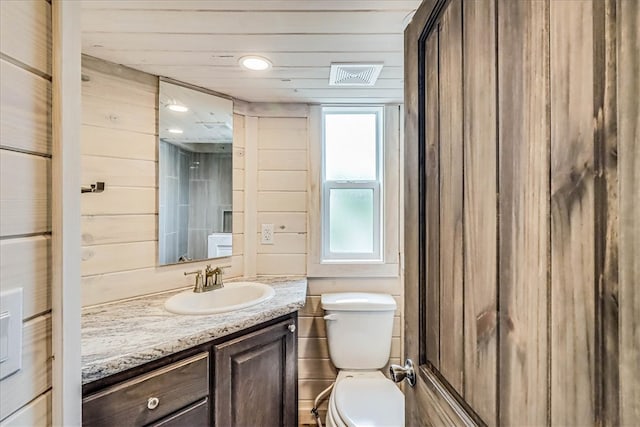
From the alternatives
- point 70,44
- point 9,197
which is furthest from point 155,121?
point 9,197

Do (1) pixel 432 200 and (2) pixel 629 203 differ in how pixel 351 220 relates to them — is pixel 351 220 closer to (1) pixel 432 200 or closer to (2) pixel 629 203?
(1) pixel 432 200

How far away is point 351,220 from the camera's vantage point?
2125mm

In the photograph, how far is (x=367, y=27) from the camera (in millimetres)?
1209

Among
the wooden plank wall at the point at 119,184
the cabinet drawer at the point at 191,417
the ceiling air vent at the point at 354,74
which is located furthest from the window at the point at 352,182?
the cabinet drawer at the point at 191,417

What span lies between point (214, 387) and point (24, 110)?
1079mm

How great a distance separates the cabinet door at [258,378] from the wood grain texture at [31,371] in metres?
0.71

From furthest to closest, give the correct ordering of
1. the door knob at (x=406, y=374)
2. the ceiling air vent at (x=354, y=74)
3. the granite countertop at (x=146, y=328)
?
the ceiling air vent at (x=354, y=74), the granite countertop at (x=146, y=328), the door knob at (x=406, y=374)

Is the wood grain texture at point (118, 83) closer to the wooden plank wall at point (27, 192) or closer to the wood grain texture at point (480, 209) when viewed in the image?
the wooden plank wall at point (27, 192)

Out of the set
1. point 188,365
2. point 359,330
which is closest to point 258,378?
point 188,365

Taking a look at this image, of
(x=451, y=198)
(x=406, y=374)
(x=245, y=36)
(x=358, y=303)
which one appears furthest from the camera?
(x=358, y=303)

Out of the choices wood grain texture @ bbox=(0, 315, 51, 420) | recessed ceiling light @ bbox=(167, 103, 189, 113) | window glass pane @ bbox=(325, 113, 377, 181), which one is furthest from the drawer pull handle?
window glass pane @ bbox=(325, 113, 377, 181)

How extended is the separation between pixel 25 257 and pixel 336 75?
4.75ft

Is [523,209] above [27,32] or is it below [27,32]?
below

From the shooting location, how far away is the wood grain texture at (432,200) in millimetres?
724
